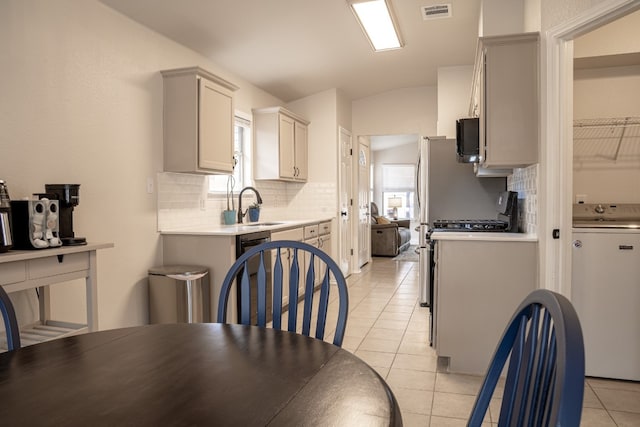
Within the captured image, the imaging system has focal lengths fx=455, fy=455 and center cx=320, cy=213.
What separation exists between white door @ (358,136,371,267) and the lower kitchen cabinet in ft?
13.5

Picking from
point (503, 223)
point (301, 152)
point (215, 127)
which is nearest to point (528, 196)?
point (503, 223)

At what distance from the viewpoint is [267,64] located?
4.84m

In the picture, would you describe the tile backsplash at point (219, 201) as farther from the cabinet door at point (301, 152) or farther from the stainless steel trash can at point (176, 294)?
the stainless steel trash can at point (176, 294)

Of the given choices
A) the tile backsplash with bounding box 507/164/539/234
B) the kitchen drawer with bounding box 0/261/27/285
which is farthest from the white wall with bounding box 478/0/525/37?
the kitchen drawer with bounding box 0/261/27/285

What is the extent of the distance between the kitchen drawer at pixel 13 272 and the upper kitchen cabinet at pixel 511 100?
2.71 meters

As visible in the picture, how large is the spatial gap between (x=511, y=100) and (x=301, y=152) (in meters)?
3.42

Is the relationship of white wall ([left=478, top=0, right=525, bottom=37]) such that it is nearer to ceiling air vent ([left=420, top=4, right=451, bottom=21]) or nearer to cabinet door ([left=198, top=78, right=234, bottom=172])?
ceiling air vent ([left=420, top=4, right=451, bottom=21])

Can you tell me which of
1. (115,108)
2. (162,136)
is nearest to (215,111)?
(162,136)

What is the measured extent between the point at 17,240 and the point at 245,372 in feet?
5.88

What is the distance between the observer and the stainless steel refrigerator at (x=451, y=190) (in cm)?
456

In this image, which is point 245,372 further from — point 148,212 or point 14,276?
point 148,212

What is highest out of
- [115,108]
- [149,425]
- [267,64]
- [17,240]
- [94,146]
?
[267,64]

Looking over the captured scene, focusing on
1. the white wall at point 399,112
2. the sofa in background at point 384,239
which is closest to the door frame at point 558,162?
the white wall at point 399,112

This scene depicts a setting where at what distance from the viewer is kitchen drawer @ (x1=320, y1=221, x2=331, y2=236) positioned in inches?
224
